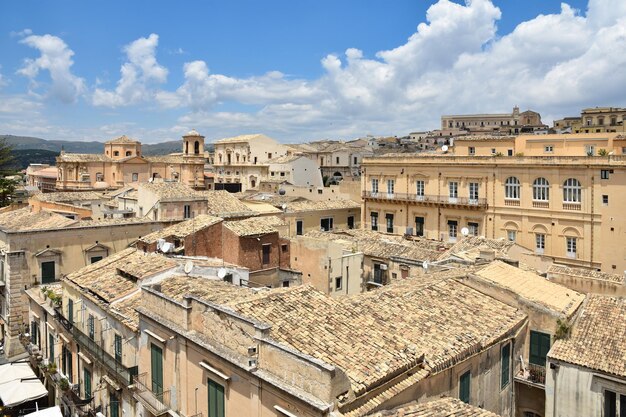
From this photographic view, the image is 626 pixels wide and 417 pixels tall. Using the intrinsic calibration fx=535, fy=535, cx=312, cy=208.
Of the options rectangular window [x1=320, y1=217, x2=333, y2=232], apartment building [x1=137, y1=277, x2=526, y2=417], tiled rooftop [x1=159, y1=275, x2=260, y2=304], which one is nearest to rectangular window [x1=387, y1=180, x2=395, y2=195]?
rectangular window [x1=320, y1=217, x2=333, y2=232]

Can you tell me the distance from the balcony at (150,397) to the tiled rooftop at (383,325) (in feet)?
12.5

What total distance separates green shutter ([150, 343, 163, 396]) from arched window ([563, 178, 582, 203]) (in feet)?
105

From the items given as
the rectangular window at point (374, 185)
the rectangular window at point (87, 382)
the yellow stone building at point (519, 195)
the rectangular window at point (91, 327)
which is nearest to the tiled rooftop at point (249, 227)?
the rectangular window at point (91, 327)

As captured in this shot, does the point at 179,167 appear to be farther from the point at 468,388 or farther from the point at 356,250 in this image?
the point at 468,388

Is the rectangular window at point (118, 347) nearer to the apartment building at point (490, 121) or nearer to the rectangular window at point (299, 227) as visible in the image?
the rectangular window at point (299, 227)

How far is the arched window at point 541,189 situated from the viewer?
38.8 metres

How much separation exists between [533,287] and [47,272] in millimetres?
23160

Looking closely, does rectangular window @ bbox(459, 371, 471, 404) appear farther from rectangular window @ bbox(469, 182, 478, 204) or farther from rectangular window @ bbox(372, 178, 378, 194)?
rectangular window @ bbox(372, 178, 378, 194)

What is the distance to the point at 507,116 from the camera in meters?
116

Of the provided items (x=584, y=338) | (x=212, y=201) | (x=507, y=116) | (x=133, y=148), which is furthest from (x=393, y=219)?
(x=507, y=116)

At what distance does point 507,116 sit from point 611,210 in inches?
3362

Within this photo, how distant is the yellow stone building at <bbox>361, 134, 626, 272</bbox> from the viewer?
36.0 meters

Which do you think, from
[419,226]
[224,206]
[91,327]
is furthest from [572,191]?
[91,327]

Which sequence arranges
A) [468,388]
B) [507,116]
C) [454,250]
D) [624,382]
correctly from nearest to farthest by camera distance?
[624,382] → [468,388] → [454,250] → [507,116]
